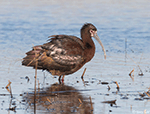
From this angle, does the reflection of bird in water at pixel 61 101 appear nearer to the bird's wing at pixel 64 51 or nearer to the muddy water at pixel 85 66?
the muddy water at pixel 85 66

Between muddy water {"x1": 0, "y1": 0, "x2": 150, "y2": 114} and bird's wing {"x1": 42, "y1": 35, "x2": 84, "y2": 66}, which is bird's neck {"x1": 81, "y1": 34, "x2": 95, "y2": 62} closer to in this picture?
bird's wing {"x1": 42, "y1": 35, "x2": 84, "y2": 66}

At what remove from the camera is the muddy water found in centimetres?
756

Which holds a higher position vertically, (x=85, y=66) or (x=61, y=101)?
(x=85, y=66)

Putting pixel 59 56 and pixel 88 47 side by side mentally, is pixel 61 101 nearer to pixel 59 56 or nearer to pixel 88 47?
pixel 59 56

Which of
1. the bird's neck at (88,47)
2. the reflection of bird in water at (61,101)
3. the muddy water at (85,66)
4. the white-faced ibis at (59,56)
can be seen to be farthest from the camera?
the bird's neck at (88,47)

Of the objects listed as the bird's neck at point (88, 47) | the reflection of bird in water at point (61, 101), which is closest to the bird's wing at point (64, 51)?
the bird's neck at point (88, 47)

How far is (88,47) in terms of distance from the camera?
10273mm

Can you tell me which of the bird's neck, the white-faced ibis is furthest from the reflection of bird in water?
the bird's neck

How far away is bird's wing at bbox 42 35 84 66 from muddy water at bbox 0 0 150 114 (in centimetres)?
58

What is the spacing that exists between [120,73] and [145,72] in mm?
696

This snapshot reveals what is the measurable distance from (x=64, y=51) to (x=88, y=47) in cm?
77

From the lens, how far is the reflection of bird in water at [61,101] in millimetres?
7129

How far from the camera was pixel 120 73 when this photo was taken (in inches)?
423

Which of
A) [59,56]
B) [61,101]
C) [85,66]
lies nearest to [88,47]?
[59,56]
